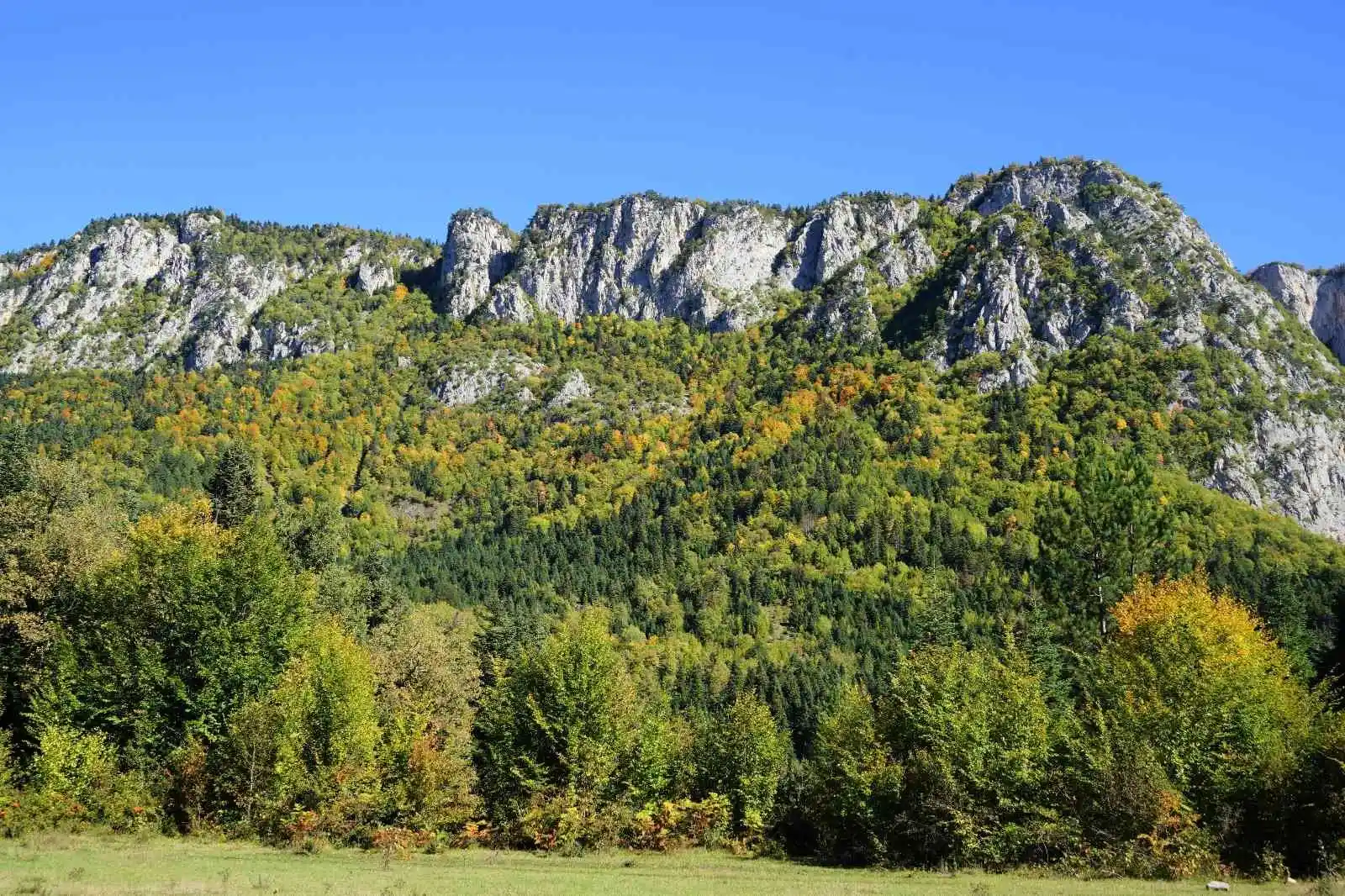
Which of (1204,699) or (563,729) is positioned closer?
(1204,699)

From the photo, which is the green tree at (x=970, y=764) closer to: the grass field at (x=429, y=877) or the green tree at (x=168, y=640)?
the grass field at (x=429, y=877)

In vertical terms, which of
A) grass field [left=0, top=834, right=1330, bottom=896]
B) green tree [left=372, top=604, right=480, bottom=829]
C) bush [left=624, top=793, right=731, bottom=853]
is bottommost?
bush [left=624, top=793, right=731, bottom=853]

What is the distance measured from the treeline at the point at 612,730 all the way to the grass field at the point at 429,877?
3.09 m

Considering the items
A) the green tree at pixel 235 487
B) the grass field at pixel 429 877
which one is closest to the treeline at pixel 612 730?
the grass field at pixel 429 877

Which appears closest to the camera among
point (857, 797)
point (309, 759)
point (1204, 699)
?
point (1204, 699)

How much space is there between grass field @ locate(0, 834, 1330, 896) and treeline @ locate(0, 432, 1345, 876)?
3.09 m

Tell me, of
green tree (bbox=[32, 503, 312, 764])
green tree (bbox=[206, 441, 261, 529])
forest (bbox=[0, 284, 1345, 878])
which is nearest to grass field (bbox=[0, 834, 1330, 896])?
forest (bbox=[0, 284, 1345, 878])

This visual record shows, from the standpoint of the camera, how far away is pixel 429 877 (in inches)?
1278

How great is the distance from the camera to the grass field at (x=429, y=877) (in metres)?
28.1

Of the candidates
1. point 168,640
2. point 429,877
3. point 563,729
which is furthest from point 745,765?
point 168,640

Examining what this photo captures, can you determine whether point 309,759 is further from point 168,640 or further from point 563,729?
point 563,729

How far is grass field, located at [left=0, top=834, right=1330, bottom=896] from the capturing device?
1105 inches

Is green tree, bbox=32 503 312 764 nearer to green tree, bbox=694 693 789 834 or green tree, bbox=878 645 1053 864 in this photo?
green tree, bbox=694 693 789 834

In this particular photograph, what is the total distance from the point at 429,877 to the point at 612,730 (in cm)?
1673
